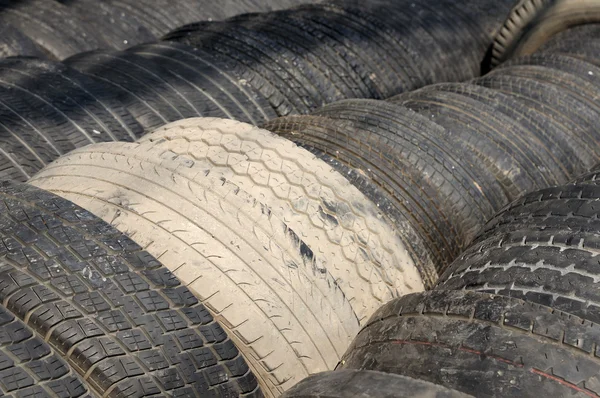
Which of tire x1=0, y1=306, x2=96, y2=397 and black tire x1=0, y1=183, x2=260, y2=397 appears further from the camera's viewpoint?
black tire x1=0, y1=183, x2=260, y2=397

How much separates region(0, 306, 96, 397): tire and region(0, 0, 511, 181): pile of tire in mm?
1975

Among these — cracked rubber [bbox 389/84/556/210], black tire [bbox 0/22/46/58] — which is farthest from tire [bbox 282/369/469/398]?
black tire [bbox 0/22/46/58]

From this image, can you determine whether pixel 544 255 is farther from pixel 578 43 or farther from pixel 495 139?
pixel 578 43

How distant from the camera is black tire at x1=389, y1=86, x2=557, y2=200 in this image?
4.50 meters

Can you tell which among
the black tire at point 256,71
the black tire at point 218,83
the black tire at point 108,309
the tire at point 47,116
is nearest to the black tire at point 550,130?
the black tire at point 256,71

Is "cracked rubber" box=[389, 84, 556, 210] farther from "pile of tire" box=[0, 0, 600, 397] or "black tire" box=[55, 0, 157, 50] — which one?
"black tire" box=[55, 0, 157, 50]

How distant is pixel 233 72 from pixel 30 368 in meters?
3.71

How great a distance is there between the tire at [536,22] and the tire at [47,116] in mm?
4298

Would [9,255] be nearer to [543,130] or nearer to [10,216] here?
[10,216]

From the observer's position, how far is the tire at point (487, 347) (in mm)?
2193

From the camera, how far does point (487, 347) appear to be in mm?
2320

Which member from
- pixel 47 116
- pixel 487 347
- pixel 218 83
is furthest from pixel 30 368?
pixel 218 83

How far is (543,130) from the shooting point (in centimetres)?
501

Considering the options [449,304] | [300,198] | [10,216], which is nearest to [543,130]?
[300,198]
